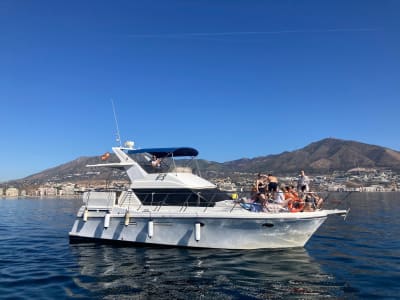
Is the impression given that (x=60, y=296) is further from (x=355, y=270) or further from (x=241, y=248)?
(x=355, y=270)

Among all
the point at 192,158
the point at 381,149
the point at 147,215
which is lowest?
the point at 147,215

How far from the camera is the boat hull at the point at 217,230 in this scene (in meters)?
11.9

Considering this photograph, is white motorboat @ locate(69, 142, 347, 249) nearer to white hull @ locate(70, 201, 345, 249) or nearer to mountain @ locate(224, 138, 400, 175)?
white hull @ locate(70, 201, 345, 249)

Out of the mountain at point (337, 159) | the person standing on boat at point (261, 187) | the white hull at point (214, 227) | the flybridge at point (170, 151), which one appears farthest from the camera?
the mountain at point (337, 159)

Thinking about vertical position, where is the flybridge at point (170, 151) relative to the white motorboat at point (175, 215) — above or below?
above

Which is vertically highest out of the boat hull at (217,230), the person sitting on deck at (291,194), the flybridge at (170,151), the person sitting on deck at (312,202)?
the flybridge at (170,151)

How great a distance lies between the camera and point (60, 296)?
26.8ft

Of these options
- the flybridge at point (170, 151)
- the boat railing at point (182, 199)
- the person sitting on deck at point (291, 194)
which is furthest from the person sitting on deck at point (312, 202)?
the flybridge at point (170, 151)

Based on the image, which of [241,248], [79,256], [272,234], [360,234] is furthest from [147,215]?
[360,234]

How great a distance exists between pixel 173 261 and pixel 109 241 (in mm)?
4265

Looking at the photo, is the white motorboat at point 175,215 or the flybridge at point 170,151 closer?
the white motorboat at point 175,215

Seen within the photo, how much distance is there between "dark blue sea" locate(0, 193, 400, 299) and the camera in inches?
327

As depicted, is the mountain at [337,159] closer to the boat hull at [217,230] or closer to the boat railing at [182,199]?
the boat railing at [182,199]

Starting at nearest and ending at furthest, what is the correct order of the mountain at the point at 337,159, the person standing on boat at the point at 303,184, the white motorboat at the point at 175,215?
the white motorboat at the point at 175,215, the person standing on boat at the point at 303,184, the mountain at the point at 337,159
